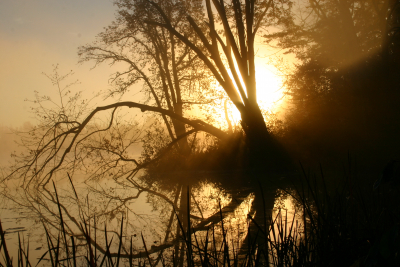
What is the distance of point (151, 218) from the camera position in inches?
193

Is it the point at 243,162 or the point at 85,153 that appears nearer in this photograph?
the point at 85,153

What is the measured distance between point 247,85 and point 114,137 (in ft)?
16.3

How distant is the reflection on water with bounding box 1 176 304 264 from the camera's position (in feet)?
11.4

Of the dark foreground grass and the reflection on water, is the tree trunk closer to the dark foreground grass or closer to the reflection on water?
the reflection on water

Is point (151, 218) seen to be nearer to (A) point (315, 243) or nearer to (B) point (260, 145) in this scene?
(A) point (315, 243)

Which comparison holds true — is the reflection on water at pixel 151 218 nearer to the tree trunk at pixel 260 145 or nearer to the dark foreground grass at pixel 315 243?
the dark foreground grass at pixel 315 243

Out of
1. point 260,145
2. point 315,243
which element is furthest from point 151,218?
point 260,145

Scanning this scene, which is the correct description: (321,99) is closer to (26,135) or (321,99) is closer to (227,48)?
(227,48)

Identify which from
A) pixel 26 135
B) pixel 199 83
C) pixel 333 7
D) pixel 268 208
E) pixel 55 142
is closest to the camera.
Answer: pixel 268 208

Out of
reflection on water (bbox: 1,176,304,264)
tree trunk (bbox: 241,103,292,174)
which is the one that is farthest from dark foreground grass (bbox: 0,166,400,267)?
tree trunk (bbox: 241,103,292,174)

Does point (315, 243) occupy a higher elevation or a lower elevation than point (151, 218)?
lower

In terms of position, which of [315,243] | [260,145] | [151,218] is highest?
[260,145]

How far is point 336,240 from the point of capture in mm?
2105

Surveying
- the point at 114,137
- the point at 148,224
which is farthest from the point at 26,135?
the point at 148,224
